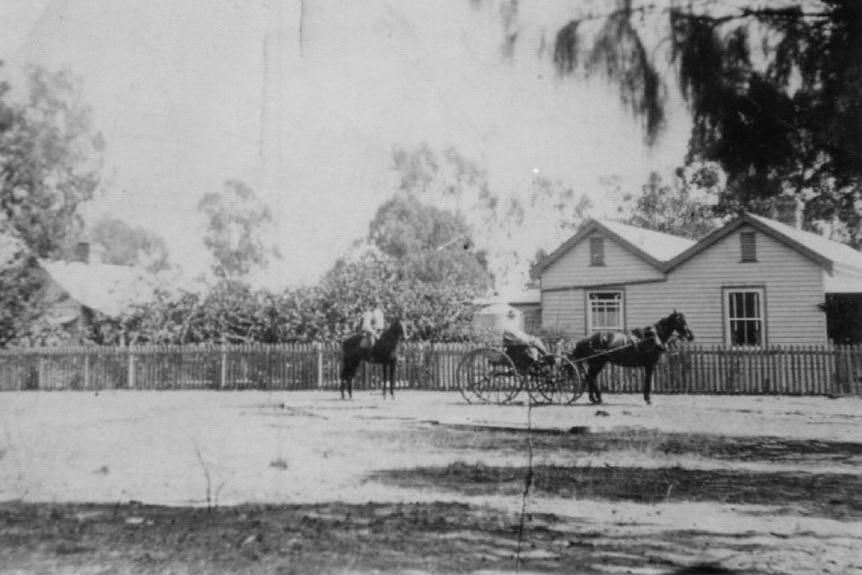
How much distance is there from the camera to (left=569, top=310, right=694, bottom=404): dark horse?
3.91m

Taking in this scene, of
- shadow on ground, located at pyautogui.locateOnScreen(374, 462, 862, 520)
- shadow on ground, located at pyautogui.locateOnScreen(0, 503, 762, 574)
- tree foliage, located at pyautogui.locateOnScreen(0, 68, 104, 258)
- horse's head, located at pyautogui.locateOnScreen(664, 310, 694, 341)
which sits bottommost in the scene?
shadow on ground, located at pyautogui.locateOnScreen(0, 503, 762, 574)

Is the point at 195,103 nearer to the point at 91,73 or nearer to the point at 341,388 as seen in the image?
the point at 91,73

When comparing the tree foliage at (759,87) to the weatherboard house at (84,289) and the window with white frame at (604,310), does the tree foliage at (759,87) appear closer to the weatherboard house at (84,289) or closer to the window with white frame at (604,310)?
the window with white frame at (604,310)

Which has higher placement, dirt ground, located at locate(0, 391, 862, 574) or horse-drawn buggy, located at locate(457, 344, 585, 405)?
horse-drawn buggy, located at locate(457, 344, 585, 405)

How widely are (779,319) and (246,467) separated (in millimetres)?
3065

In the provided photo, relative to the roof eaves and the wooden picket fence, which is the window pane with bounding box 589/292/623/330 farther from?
the wooden picket fence

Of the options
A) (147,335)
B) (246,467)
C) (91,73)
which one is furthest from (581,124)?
(147,335)

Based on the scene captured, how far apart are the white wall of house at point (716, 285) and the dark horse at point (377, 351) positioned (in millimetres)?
1672

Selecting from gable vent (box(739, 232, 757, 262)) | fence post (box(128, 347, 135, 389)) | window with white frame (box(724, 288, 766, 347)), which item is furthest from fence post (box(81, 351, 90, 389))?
gable vent (box(739, 232, 757, 262))

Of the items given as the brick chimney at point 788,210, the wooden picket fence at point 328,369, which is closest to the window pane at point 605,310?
the wooden picket fence at point 328,369

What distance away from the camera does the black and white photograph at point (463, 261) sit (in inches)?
143

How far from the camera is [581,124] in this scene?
3.97 metres

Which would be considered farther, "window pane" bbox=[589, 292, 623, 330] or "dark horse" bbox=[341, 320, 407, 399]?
"dark horse" bbox=[341, 320, 407, 399]

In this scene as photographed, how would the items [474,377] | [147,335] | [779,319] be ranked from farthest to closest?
[147,335] < [474,377] < [779,319]
